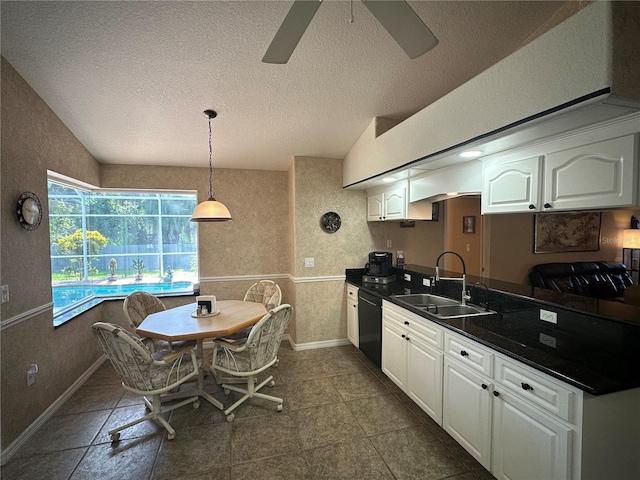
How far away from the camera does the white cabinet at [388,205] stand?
318 centimetres

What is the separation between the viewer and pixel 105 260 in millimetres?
3859

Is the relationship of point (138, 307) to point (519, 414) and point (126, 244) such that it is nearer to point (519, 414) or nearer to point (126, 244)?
point (126, 244)

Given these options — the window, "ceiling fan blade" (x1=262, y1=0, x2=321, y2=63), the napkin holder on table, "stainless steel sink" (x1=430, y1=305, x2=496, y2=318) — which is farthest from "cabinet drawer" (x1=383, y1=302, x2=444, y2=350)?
the window

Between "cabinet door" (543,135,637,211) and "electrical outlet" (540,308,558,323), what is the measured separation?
69 centimetres

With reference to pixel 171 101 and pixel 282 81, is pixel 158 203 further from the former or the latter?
pixel 282 81

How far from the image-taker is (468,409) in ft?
5.98

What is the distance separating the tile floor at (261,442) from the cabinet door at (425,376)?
0.19 meters

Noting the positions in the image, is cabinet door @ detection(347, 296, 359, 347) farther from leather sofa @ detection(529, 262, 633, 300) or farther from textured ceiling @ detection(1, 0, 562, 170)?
leather sofa @ detection(529, 262, 633, 300)

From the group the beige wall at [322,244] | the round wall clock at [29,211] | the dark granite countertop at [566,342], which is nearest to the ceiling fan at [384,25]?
the dark granite countertop at [566,342]

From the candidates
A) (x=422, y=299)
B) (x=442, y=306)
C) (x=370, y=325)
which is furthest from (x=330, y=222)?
(x=442, y=306)

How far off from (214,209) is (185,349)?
1.20 meters

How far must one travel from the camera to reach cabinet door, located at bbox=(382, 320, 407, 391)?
8.39ft

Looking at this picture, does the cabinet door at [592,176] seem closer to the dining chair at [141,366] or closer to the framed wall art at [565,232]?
the dining chair at [141,366]

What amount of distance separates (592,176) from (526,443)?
1.40 m
